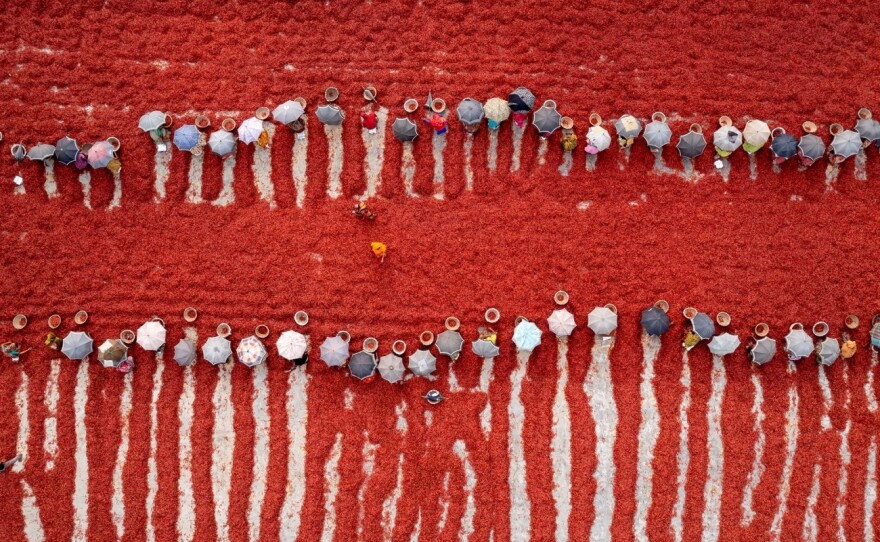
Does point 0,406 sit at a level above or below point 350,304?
below

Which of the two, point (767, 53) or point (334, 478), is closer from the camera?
point (334, 478)

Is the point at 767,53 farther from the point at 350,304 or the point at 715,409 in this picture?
the point at 350,304

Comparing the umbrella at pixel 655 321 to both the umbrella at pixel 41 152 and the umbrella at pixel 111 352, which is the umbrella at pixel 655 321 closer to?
the umbrella at pixel 111 352

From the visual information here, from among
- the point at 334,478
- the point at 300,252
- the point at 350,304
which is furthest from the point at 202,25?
the point at 334,478

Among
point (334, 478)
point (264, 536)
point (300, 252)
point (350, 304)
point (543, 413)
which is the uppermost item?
point (300, 252)

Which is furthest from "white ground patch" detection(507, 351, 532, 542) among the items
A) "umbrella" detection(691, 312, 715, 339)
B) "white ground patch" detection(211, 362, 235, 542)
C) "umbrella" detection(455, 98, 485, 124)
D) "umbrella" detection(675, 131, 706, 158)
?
"white ground patch" detection(211, 362, 235, 542)
